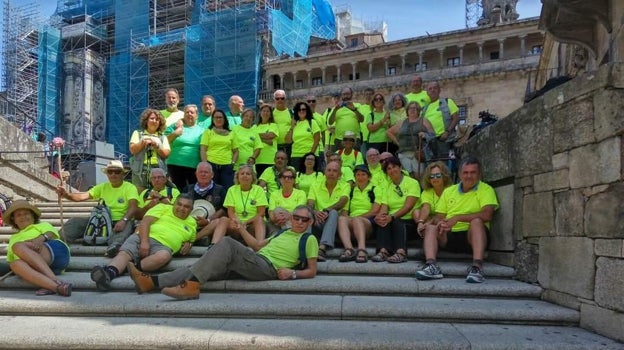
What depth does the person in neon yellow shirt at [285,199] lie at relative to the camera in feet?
18.8

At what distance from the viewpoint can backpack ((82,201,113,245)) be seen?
19.9 feet

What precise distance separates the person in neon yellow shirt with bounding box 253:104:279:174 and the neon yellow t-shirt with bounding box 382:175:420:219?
2.09 meters

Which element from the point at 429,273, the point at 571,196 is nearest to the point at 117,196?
the point at 429,273

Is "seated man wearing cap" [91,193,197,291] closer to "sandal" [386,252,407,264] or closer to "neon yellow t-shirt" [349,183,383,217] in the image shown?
"neon yellow t-shirt" [349,183,383,217]

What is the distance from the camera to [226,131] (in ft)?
23.0

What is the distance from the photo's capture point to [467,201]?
512cm

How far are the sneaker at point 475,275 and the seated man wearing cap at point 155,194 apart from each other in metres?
3.69

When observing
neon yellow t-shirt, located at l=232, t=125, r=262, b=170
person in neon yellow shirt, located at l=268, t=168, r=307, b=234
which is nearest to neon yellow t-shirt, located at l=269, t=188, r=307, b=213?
person in neon yellow shirt, located at l=268, t=168, r=307, b=234

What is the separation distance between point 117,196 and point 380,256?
11.4 feet

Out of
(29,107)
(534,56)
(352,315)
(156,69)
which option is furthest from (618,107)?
(29,107)

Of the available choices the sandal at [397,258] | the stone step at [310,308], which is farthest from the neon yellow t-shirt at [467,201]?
the stone step at [310,308]

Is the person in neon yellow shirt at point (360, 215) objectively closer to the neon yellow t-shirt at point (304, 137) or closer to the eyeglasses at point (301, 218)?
the eyeglasses at point (301, 218)

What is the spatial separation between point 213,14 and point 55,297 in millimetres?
34085

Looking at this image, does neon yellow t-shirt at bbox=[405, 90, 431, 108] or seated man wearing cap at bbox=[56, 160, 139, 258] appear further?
neon yellow t-shirt at bbox=[405, 90, 431, 108]
